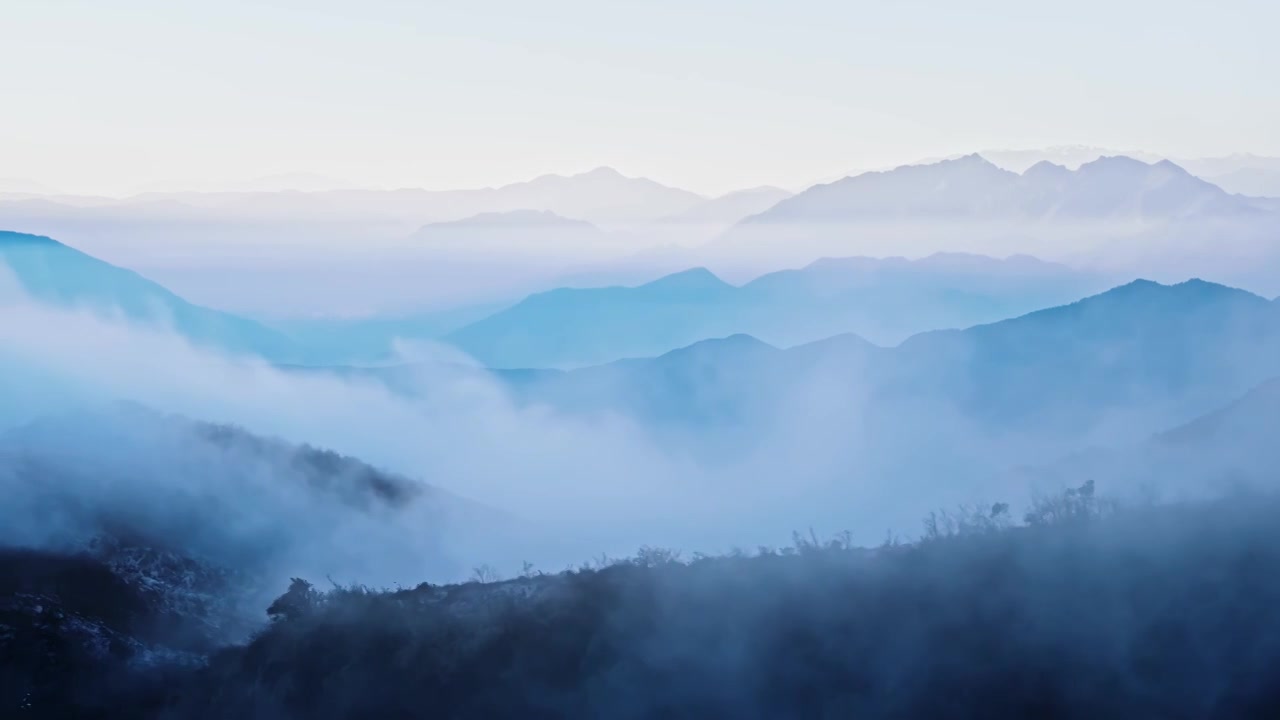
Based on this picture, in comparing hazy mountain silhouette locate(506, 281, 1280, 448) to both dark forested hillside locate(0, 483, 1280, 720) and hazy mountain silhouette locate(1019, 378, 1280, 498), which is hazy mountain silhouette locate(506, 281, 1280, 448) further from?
dark forested hillside locate(0, 483, 1280, 720)

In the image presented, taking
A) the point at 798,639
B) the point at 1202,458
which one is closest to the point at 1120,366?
the point at 1202,458

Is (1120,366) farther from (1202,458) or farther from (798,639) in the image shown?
(798,639)

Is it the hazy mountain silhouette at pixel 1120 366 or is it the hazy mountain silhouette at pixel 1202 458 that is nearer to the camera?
the hazy mountain silhouette at pixel 1202 458

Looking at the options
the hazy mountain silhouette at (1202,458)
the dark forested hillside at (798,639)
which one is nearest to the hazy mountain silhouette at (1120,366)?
the hazy mountain silhouette at (1202,458)

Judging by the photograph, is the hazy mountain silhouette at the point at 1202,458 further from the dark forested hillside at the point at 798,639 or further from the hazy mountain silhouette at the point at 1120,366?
the hazy mountain silhouette at the point at 1120,366

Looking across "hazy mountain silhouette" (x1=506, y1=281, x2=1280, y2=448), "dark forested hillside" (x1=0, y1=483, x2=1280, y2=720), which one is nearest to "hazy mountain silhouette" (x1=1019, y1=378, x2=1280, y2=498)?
"dark forested hillside" (x1=0, y1=483, x2=1280, y2=720)

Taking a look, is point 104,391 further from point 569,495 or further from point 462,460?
point 462,460

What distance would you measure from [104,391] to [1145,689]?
8675 cm

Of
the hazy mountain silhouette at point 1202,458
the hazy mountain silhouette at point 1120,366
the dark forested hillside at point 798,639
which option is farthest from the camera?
the hazy mountain silhouette at point 1120,366

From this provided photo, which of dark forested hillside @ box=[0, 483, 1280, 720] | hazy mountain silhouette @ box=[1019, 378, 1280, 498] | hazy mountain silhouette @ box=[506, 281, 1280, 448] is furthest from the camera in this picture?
hazy mountain silhouette @ box=[506, 281, 1280, 448]

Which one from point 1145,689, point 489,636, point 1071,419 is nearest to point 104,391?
point 489,636

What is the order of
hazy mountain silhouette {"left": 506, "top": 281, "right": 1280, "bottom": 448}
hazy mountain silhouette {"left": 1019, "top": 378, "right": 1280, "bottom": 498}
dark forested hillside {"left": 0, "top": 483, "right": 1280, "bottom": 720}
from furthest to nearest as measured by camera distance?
hazy mountain silhouette {"left": 506, "top": 281, "right": 1280, "bottom": 448}
hazy mountain silhouette {"left": 1019, "top": 378, "right": 1280, "bottom": 498}
dark forested hillside {"left": 0, "top": 483, "right": 1280, "bottom": 720}

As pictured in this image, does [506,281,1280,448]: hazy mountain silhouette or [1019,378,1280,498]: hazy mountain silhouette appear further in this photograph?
[506,281,1280,448]: hazy mountain silhouette

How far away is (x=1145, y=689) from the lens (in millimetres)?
32156
